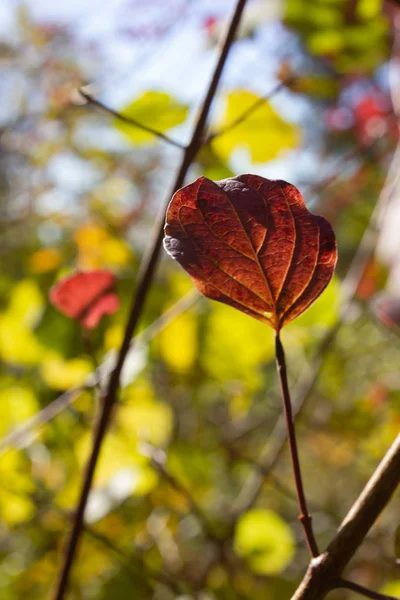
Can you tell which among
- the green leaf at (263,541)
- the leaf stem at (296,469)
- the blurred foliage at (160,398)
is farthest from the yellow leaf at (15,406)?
the leaf stem at (296,469)

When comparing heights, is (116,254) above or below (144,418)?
above

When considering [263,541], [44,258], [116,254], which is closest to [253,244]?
[263,541]

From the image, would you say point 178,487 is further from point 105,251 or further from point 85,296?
point 105,251

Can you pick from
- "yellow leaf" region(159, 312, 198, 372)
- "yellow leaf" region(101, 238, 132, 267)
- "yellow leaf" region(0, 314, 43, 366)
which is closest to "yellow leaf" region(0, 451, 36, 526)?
"yellow leaf" region(0, 314, 43, 366)

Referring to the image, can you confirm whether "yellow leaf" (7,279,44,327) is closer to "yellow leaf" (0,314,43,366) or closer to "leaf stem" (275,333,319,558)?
"yellow leaf" (0,314,43,366)

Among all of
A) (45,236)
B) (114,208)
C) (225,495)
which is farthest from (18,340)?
(45,236)

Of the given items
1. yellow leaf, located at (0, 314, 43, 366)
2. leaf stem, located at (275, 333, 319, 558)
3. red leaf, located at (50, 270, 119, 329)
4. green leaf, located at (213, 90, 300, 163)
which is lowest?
leaf stem, located at (275, 333, 319, 558)

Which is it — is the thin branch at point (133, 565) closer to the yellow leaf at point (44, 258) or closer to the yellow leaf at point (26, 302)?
the yellow leaf at point (26, 302)
